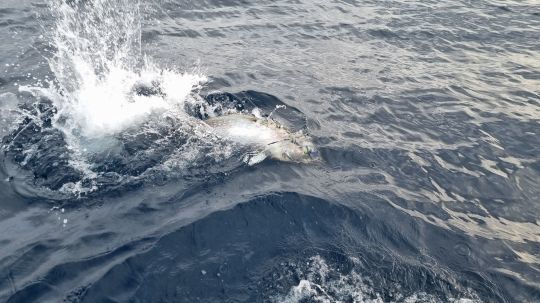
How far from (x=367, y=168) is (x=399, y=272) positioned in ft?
8.96

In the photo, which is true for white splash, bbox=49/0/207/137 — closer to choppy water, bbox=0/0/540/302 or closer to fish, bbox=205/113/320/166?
choppy water, bbox=0/0/540/302

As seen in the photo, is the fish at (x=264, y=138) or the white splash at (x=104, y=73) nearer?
the fish at (x=264, y=138)

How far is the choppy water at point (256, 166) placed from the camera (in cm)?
630

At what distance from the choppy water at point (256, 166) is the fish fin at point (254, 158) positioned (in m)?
0.19

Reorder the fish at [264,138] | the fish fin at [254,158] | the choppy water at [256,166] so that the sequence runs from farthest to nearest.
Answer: the fish at [264,138] → the fish fin at [254,158] → the choppy water at [256,166]

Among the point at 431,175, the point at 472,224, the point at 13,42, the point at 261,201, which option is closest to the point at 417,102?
Result: the point at 431,175

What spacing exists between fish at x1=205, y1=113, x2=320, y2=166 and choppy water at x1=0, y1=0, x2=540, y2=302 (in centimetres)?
25

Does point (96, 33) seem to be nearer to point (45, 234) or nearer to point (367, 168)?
point (45, 234)

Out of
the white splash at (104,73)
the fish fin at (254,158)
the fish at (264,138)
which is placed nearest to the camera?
the fish fin at (254,158)

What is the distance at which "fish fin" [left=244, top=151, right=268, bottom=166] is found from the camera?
8523 millimetres

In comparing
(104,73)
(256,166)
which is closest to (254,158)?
(256,166)

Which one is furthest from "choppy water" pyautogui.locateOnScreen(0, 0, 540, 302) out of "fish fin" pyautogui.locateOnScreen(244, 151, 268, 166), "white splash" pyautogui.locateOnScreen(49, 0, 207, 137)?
"fish fin" pyautogui.locateOnScreen(244, 151, 268, 166)

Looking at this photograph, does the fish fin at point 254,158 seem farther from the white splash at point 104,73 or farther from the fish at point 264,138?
the white splash at point 104,73

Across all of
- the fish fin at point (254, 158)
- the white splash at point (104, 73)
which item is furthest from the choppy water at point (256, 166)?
the fish fin at point (254, 158)
